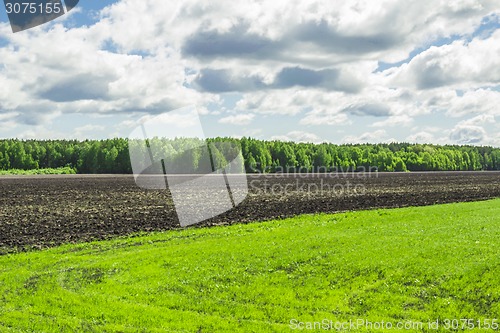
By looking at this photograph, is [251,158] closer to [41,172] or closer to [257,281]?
[41,172]

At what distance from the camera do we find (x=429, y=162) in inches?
7805

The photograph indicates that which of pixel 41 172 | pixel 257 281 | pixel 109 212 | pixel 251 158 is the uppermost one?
pixel 41 172

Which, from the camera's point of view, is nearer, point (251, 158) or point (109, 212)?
point (109, 212)

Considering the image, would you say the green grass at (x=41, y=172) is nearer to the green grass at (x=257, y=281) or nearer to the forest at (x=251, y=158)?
the forest at (x=251, y=158)

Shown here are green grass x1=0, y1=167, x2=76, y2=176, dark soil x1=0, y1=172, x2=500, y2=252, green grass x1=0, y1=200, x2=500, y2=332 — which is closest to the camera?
green grass x1=0, y1=200, x2=500, y2=332

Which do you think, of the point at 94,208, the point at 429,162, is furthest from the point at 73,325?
the point at 429,162

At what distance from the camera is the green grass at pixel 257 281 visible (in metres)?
14.2

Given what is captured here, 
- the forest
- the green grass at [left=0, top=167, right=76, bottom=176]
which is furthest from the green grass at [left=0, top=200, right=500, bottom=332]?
the green grass at [left=0, top=167, right=76, bottom=176]

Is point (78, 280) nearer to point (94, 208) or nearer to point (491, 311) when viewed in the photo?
point (491, 311)

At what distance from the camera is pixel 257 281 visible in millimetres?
17484

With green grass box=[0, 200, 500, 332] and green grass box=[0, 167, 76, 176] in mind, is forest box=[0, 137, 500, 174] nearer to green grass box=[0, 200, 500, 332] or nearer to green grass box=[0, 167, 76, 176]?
green grass box=[0, 167, 76, 176]

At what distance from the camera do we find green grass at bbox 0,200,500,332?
46.4ft

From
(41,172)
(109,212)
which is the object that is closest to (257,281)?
(109,212)

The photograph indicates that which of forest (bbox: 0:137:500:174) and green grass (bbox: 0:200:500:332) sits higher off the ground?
forest (bbox: 0:137:500:174)
